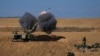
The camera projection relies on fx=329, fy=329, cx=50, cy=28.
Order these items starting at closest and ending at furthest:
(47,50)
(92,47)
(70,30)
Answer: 1. (47,50)
2. (92,47)
3. (70,30)

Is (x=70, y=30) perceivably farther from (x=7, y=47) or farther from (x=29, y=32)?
(x=7, y=47)

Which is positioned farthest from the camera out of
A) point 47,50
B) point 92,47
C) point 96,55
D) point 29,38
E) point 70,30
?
point 70,30

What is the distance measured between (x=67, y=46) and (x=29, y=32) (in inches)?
280

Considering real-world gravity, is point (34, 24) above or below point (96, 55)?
above

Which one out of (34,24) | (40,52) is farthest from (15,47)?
(34,24)

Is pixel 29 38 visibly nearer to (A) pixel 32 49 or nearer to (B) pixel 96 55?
(A) pixel 32 49

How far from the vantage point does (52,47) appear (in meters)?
29.6

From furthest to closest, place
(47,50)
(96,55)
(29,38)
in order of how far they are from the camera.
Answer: (29,38) < (47,50) < (96,55)

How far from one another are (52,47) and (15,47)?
3437 mm

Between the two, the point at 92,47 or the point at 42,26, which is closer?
the point at 92,47

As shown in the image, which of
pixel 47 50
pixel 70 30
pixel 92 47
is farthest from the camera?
pixel 70 30

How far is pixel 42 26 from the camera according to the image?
36.1 metres

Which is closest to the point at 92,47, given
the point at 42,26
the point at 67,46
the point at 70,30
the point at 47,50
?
the point at 67,46

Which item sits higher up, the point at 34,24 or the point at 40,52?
the point at 34,24
